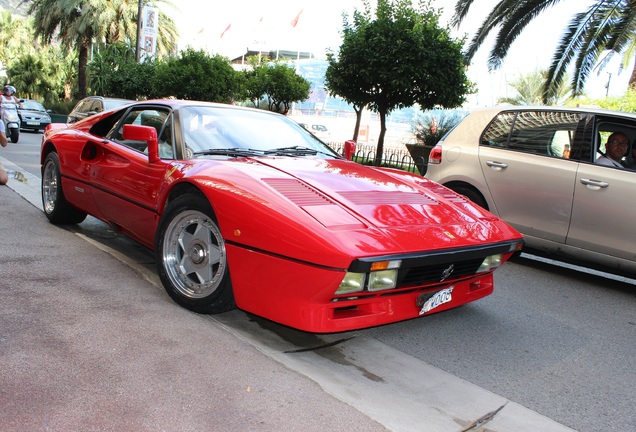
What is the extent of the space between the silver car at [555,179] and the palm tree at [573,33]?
7.80 m

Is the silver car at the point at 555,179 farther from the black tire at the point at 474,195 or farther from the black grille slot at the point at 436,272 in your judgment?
the black grille slot at the point at 436,272

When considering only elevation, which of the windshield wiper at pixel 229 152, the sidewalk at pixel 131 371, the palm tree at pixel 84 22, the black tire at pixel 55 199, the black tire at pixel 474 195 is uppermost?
the palm tree at pixel 84 22

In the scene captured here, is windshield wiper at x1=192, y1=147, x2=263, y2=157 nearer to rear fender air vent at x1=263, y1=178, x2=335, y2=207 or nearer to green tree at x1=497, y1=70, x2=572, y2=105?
rear fender air vent at x1=263, y1=178, x2=335, y2=207

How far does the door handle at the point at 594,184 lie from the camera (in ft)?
16.3

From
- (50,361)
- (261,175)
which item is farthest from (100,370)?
(261,175)

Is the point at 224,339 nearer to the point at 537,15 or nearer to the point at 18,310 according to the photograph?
the point at 18,310

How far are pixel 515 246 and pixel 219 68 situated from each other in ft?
68.9

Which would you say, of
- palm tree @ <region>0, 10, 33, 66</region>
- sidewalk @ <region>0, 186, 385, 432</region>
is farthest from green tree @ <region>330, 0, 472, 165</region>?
palm tree @ <region>0, 10, 33, 66</region>

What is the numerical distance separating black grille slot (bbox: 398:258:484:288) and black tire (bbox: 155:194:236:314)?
99 centimetres

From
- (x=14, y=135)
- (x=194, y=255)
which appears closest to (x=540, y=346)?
(x=194, y=255)

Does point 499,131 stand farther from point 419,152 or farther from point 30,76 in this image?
point 30,76

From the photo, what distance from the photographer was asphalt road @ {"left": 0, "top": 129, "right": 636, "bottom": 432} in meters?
2.83

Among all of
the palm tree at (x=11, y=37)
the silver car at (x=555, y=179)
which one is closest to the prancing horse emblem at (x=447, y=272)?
the silver car at (x=555, y=179)

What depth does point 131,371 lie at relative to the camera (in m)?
2.61
